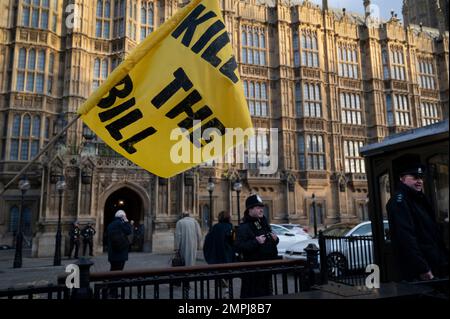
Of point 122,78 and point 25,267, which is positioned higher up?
point 122,78

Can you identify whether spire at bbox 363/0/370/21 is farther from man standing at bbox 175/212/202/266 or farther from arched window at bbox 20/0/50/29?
man standing at bbox 175/212/202/266

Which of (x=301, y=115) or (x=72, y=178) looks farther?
(x=301, y=115)

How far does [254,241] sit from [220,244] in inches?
123

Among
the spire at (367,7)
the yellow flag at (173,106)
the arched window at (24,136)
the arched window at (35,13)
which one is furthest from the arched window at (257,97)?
the yellow flag at (173,106)

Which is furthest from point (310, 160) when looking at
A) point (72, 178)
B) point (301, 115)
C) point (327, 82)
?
point (72, 178)

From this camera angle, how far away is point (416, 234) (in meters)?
3.54

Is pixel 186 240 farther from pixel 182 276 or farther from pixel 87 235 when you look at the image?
pixel 87 235

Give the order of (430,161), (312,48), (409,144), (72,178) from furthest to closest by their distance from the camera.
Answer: (312,48) < (72,178) < (409,144) < (430,161)

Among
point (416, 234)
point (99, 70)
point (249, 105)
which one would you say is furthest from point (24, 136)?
point (416, 234)

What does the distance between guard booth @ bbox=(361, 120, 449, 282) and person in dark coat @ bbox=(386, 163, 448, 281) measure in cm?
16

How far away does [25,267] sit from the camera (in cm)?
1403
